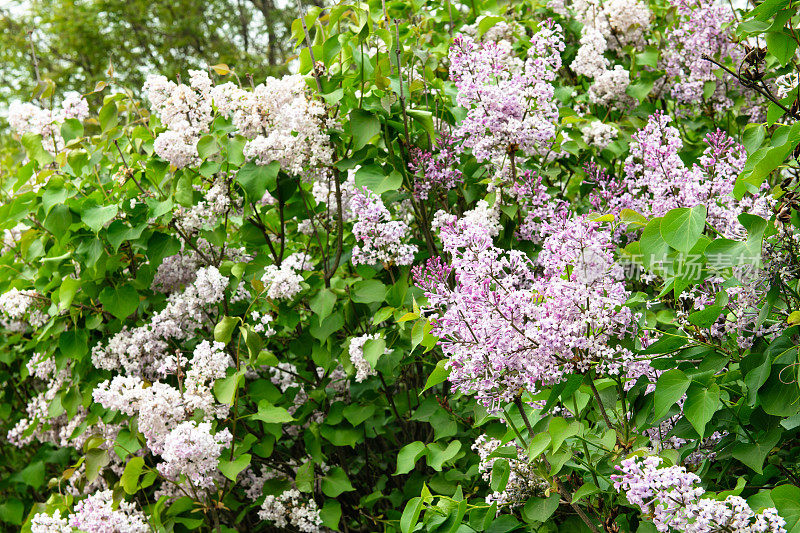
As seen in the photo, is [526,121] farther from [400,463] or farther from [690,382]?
[400,463]

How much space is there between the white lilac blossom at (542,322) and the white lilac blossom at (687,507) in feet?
1.07

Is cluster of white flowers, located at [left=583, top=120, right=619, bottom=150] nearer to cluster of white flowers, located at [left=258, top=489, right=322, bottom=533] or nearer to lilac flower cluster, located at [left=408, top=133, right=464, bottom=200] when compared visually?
lilac flower cluster, located at [left=408, top=133, right=464, bottom=200]

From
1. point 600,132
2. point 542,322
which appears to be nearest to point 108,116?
point 600,132

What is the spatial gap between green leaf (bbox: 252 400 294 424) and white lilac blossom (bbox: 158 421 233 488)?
231 mm

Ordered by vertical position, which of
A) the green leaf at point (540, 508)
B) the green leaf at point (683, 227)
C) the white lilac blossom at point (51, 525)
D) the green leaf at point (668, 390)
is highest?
the green leaf at point (683, 227)

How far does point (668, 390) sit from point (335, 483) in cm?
160

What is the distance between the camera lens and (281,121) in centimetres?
289

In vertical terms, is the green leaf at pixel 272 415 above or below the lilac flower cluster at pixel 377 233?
below

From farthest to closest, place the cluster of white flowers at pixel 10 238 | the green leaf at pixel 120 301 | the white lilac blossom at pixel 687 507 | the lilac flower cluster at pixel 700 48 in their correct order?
the cluster of white flowers at pixel 10 238 < the lilac flower cluster at pixel 700 48 < the green leaf at pixel 120 301 < the white lilac blossom at pixel 687 507

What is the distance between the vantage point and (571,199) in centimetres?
349

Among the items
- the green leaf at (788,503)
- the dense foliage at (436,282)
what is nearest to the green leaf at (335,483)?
the dense foliage at (436,282)

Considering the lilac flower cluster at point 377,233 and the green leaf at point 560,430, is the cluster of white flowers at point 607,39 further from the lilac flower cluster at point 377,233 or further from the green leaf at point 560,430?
the green leaf at point 560,430

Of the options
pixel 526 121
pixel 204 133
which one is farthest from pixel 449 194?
pixel 204 133

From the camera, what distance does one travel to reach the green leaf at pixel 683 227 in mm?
1775
